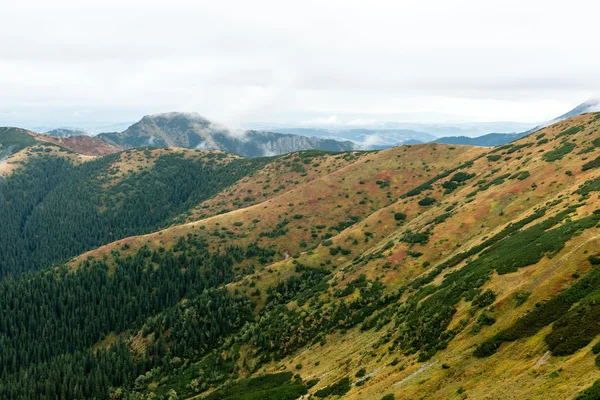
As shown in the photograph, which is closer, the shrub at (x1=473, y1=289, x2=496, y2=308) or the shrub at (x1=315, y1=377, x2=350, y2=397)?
the shrub at (x1=473, y1=289, x2=496, y2=308)

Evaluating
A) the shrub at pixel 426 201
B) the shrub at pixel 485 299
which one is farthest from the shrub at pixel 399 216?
the shrub at pixel 485 299

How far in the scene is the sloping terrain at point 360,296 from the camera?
30.0 metres

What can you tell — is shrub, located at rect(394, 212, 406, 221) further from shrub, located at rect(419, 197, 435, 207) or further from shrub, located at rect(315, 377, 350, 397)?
shrub, located at rect(315, 377, 350, 397)

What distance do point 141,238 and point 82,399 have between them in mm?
66208

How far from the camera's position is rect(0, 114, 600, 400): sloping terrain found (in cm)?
3000

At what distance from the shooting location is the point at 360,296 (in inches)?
2677

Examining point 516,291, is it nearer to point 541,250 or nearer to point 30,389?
point 541,250

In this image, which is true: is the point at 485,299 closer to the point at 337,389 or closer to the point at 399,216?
the point at 337,389

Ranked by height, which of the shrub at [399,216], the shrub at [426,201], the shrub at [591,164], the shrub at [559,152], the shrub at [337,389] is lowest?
the shrub at [337,389]

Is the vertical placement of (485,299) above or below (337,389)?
above

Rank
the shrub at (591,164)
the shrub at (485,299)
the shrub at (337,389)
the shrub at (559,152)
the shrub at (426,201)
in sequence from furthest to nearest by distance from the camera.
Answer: the shrub at (426,201)
the shrub at (559,152)
the shrub at (591,164)
the shrub at (337,389)
the shrub at (485,299)

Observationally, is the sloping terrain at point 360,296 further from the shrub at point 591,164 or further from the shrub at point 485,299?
the shrub at point 591,164

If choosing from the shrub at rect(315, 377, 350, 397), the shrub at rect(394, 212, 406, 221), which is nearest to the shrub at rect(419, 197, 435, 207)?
the shrub at rect(394, 212, 406, 221)

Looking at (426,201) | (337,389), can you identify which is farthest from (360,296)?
(426,201)
